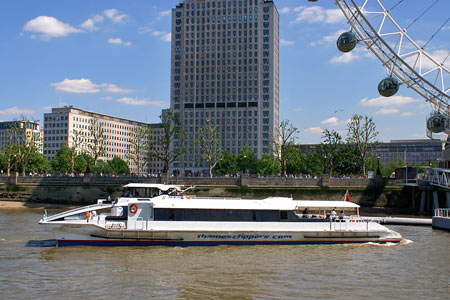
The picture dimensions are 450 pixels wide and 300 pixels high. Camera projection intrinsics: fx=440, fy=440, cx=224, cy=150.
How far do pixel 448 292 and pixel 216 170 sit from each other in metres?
108

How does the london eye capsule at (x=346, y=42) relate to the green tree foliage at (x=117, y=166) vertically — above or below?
above

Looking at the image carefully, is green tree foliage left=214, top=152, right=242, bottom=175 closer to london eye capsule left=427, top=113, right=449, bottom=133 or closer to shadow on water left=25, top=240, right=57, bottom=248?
london eye capsule left=427, top=113, right=449, bottom=133

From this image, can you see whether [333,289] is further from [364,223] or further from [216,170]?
[216,170]

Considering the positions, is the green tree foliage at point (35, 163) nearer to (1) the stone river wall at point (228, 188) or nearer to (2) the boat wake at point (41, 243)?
(1) the stone river wall at point (228, 188)

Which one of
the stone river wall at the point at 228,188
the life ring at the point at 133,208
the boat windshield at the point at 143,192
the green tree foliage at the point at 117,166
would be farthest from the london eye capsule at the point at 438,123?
the green tree foliage at the point at 117,166

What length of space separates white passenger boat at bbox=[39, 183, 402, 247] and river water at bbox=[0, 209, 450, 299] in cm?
77

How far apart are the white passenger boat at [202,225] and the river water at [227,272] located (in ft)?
2.53

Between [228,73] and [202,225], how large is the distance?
123m

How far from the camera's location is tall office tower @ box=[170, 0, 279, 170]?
150 metres

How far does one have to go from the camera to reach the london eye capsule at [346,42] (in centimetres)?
4378

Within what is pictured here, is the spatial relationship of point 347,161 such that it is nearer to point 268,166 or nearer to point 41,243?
point 268,166

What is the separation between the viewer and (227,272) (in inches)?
979

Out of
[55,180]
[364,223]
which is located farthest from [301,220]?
[55,180]

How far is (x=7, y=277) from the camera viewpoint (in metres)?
23.6
